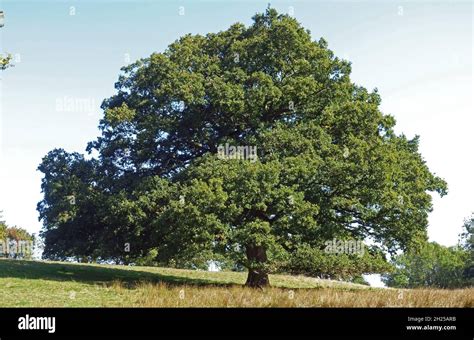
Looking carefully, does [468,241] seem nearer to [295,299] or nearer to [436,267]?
[436,267]

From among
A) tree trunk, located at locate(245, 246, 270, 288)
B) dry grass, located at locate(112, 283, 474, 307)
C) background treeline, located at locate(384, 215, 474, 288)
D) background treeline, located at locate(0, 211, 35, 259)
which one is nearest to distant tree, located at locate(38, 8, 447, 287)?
tree trunk, located at locate(245, 246, 270, 288)

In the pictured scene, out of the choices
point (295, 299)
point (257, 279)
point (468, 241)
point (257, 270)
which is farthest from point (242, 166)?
point (468, 241)

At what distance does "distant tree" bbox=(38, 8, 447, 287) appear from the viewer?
83.4 feet

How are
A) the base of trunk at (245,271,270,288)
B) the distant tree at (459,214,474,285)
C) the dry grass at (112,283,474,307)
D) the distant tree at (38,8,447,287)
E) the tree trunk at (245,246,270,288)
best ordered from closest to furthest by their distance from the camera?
the dry grass at (112,283,474,307) < the distant tree at (38,8,447,287) < the tree trunk at (245,246,270,288) < the base of trunk at (245,271,270,288) < the distant tree at (459,214,474,285)

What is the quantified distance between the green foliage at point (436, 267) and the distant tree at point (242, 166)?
7911cm

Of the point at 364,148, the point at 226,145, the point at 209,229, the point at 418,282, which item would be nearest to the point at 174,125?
the point at 226,145

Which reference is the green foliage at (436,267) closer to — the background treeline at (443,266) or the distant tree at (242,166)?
the background treeline at (443,266)

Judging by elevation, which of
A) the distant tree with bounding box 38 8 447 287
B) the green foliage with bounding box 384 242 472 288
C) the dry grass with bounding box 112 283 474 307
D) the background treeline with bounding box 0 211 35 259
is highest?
the distant tree with bounding box 38 8 447 287

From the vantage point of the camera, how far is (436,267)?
117 metres

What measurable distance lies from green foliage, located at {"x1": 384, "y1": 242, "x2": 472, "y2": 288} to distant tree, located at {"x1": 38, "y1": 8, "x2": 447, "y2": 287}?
260 ft

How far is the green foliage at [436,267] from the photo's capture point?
107125mm

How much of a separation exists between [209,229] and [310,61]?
13.4 metres

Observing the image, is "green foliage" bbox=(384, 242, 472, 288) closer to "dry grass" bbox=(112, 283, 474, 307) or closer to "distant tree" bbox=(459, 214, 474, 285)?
"distant tree" bbox=(459, 214, 474, 285)
